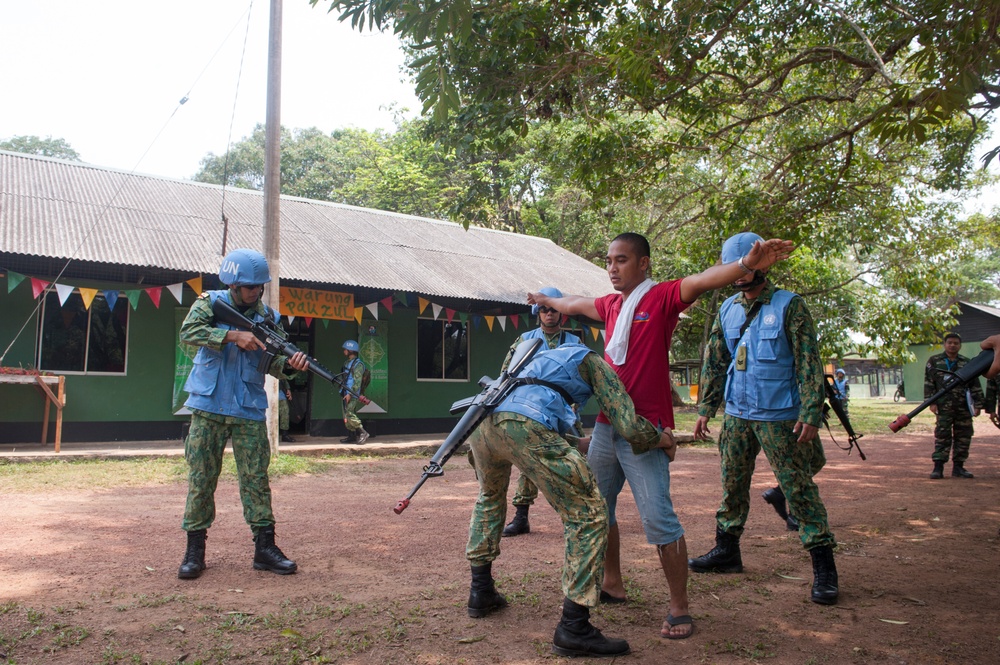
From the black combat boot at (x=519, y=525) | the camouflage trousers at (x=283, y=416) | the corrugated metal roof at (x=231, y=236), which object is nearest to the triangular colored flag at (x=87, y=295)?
the corrugated metal roof at (x=231, y=236)

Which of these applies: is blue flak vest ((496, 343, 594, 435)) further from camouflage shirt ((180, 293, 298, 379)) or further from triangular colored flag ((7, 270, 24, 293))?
triangular colored flag ((7, 270, 24, 293))

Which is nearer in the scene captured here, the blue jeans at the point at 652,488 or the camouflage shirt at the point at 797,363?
the blue jeans at the point at 652,488

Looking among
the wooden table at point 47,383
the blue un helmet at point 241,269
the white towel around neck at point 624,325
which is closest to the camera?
the white towel around neck at point 624,325

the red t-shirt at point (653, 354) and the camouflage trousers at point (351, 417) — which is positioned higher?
the red t-shirt at point (653, 354)

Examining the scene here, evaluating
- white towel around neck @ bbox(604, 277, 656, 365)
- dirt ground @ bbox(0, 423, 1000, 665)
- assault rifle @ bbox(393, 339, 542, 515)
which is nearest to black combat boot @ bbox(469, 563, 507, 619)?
dirt ground @ bbox(0, 423, 1000, 665)

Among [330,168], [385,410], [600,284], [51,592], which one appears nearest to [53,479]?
[51,592]

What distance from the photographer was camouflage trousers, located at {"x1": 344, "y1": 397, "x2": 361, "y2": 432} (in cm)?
1242

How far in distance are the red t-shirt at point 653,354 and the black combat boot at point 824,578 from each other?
1.25 meters

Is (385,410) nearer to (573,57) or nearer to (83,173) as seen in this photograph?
(83,173)

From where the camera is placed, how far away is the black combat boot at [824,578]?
12.9 ft

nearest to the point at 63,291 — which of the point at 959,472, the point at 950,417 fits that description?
the point at 950,417

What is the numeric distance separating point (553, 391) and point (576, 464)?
343 mm

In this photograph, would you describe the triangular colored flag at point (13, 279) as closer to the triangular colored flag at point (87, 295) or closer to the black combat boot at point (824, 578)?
the triangular colored flag at point (87, 295)

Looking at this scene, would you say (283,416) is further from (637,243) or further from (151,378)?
(637,243)
